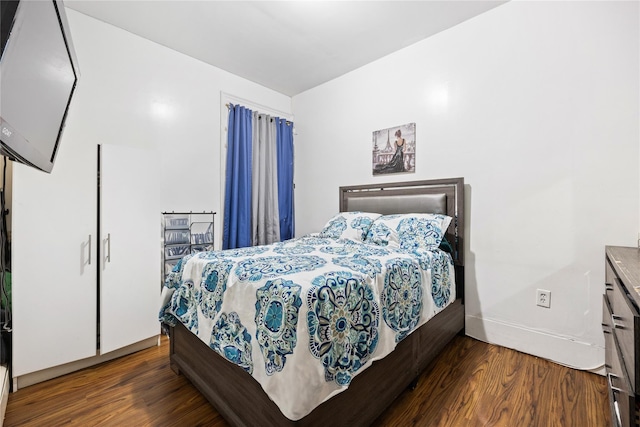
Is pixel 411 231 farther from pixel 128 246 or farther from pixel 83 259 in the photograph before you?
pixel 83 259

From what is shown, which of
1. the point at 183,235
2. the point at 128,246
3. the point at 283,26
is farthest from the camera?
the point at 183,235

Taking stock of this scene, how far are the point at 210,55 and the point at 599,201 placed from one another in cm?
348

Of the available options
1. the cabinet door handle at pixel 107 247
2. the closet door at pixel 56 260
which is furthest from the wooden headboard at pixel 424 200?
the closet door at pixel 56 260

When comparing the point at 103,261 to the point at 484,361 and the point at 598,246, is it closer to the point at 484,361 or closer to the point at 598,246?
the point at 484,361

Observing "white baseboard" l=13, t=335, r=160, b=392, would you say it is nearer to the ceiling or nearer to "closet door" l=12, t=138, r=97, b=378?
"closet door" l=12, t=138, r=97, b=378

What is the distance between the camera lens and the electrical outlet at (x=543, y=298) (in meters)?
2.07

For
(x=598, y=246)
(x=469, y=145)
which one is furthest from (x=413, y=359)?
(x=469, y=145)

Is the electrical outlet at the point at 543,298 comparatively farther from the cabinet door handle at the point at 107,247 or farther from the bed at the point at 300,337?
the cabinet door handle at the point at 107,247

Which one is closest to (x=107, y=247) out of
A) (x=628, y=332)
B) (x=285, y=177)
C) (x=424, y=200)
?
(x=285, y=177)

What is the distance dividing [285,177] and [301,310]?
9.28ft

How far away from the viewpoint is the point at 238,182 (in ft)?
10.7

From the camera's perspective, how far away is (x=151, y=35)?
101 inches

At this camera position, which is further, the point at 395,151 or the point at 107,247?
the point at 395,151

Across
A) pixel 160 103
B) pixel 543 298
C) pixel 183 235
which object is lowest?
pixel 543 298
